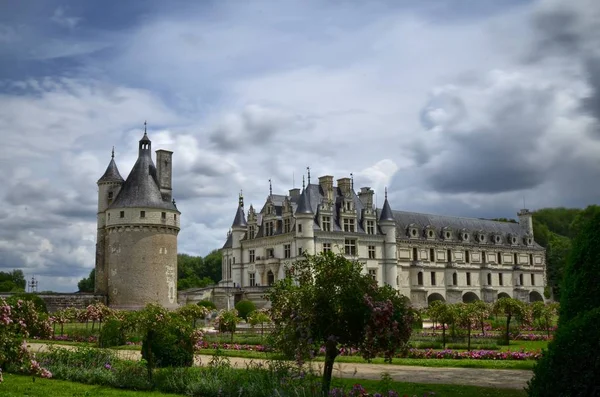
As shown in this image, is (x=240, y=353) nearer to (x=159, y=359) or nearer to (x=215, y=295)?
(x=159, y=359)

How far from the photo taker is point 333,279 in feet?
36.5

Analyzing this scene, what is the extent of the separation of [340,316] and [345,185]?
127 ft

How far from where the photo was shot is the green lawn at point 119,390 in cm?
1201

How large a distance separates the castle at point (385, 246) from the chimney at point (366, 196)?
3.2 inches

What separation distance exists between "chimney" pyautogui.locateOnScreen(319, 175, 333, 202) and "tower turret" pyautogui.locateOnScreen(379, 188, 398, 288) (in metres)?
5.34

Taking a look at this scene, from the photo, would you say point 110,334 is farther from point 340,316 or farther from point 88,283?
point 88,283

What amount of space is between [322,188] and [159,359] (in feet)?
107

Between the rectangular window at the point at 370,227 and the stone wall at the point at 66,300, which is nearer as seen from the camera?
the stone wall at the point at 66,300

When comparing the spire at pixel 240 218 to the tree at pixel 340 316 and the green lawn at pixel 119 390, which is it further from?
the tree at pixel 340 316

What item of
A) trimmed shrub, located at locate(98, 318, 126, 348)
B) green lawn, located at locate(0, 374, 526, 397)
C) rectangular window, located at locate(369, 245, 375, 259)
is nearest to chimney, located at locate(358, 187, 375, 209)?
rectangular window, located at locate(369, 245, 375, 259)

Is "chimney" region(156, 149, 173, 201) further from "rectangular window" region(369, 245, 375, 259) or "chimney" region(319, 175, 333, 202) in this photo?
"rectangular window" region(369, 245, 375, 259)

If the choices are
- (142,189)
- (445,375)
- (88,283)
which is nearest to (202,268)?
(88,283)

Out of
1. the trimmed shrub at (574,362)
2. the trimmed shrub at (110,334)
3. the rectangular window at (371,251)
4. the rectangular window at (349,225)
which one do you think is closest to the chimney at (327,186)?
the rectangular window at (349,225)

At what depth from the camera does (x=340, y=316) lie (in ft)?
35.6
